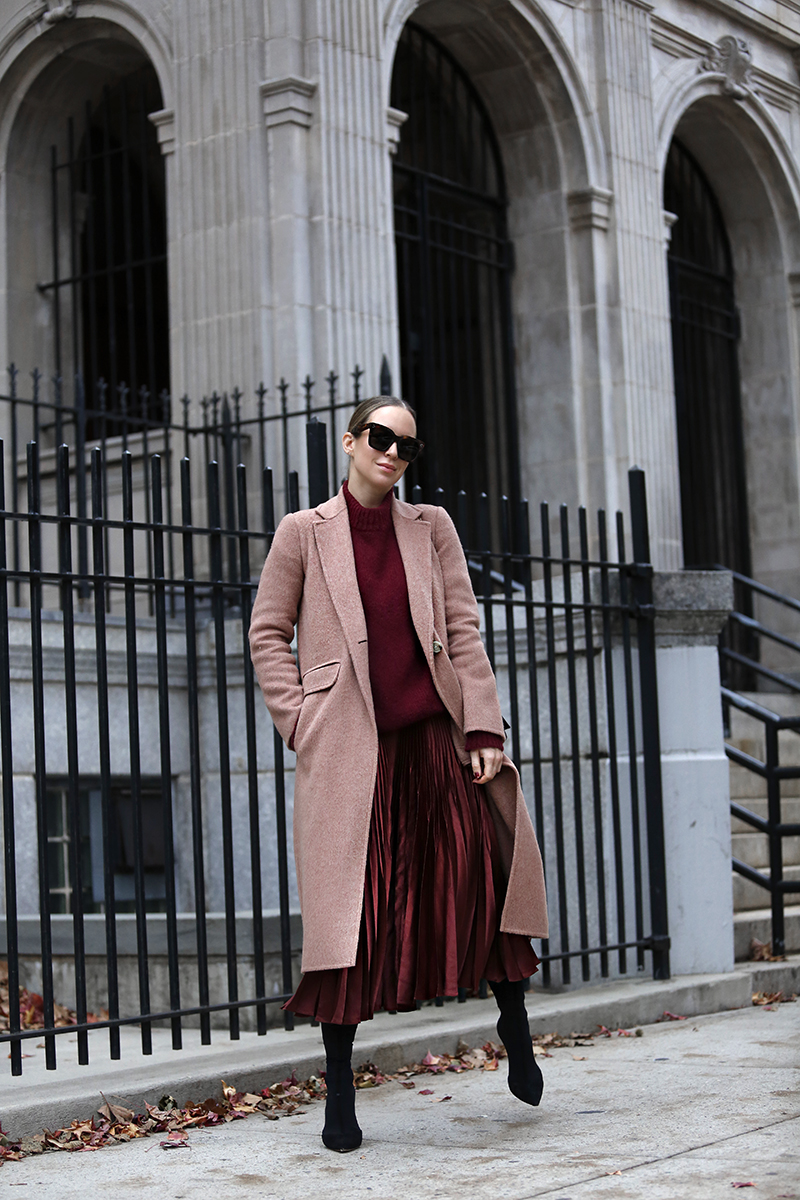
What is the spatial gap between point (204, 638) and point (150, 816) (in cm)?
109

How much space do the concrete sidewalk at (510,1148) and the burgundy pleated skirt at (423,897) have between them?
0.42 metres

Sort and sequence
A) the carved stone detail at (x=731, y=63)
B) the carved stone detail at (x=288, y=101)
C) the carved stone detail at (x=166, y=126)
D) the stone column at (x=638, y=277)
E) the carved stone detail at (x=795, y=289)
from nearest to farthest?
the carved stone detail at (x=288, y=101), the carved stone detail at (x=166, y=126), the stone column at (x=638, y=277), the carved stone detail at (x=731, y=63), the carved stone detail at (x=795, y=289)

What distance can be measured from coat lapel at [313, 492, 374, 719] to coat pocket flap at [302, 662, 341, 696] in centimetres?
6

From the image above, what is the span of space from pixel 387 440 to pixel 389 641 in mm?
552

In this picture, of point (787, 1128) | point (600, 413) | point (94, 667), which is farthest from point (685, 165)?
point (787, 1128)

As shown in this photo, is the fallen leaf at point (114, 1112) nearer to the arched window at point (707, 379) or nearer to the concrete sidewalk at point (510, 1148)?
the concrete sidewalk at point (510, 1148)

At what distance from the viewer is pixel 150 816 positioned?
9.43 metres

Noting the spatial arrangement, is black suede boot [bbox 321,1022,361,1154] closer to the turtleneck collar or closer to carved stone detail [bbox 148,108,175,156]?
the turtleneck collar

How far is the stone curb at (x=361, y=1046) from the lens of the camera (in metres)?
4.72

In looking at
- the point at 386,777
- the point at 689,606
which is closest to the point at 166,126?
the point at 689,606

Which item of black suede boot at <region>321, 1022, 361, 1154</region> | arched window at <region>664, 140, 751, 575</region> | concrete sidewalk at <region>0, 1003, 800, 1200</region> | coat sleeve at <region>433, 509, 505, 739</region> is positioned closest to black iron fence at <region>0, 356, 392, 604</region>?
coat sleeve at <region>433, 509, 505, 739</region>

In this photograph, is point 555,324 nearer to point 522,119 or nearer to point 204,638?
point 522,119

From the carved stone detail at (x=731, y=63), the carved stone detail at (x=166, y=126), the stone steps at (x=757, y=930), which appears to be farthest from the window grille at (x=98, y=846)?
the carved stone detail at (x=731, y=63)

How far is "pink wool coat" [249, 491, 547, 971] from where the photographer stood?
429 cm
